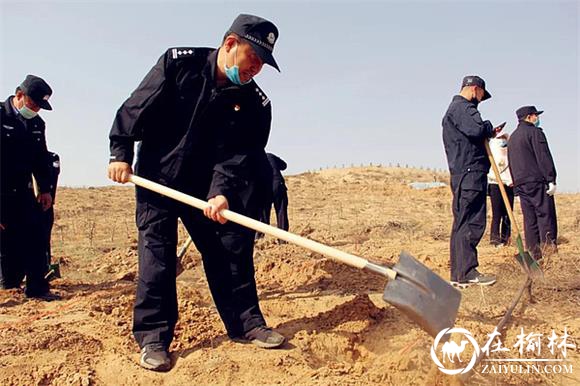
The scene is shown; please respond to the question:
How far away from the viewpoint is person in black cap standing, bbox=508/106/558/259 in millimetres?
6418

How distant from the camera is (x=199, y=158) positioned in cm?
346

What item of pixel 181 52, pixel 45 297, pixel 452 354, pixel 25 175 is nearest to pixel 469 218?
pixel 452 354

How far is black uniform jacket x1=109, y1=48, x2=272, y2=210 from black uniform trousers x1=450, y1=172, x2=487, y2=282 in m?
2.49

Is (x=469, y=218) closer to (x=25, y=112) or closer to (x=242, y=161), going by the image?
(x=242, y=161)

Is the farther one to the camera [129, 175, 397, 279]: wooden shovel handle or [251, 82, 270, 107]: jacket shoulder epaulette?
[251, 82, 270, 107]: jacket shoulder epaulette

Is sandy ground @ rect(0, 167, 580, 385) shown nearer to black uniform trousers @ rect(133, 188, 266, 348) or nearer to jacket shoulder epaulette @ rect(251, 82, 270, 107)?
black uniform trousers @ rect(133, 188, 266, 348)

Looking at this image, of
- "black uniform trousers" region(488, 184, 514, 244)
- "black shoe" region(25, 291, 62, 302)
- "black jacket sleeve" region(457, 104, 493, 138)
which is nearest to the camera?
"black jacket sleeve" region(457, 104, 493, 138)

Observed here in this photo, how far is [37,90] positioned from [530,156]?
5.52 m

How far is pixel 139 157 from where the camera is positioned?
11.4ft

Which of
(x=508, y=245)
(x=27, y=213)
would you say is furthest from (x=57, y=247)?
(x=508, y=245)

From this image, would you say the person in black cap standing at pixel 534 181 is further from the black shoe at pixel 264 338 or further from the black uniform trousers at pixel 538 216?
the black shoe at pixel 264 338

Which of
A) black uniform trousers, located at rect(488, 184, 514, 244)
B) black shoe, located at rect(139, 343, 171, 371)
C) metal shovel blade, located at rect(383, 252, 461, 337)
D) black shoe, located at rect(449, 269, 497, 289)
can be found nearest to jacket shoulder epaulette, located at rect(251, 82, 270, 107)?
metal shovel blade, located at rect(383, 252, 461, 337)

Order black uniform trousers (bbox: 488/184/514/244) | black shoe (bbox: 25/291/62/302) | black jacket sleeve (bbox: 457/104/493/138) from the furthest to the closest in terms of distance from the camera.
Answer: black uniform trousers (bbox: 488/184/514/244) → black shoe (bbox: 25/291/62/302) → black jacket sleeve (bbox: 457/104/493/138)

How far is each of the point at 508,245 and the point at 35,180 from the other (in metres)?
6.12
